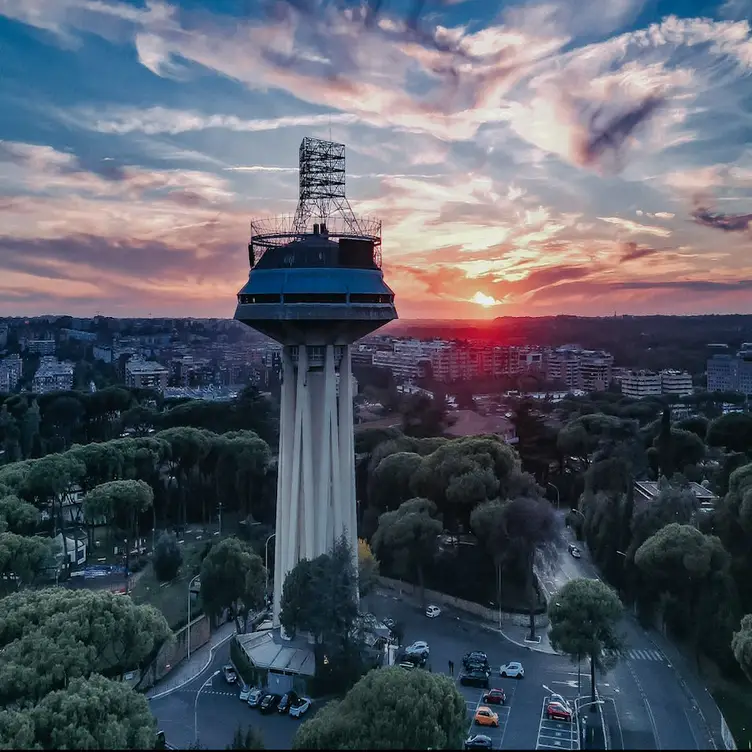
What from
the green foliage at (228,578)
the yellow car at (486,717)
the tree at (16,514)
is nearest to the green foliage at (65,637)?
the green foliage at (228,578)

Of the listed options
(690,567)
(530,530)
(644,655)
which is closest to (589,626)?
(690,567)

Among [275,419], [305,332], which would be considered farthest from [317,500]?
[275,419]

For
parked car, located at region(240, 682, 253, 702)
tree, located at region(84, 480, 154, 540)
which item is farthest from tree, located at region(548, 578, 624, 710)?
tree, located at region(84, 480, 154, 540)

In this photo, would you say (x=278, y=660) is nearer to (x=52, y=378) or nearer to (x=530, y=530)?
(x=530, y=530)

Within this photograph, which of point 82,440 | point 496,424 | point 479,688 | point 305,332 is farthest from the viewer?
point 496,424

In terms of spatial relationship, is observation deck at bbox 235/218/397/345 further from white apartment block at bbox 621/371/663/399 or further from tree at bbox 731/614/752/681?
white apartment block at bbox 621/371/663/399

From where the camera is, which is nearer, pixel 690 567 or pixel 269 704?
pixel 269 704

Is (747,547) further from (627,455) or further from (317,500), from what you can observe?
(317,500)
